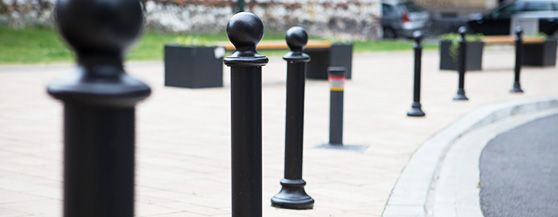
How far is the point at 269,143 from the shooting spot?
Result: 8797 mm

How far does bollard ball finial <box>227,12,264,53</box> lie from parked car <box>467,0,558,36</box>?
2686 centimetres

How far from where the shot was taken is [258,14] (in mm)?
31406

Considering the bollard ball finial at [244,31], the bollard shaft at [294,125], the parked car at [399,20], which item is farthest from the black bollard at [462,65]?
the parked car at [399,20]

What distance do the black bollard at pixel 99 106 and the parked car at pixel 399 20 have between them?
3121 centimetres

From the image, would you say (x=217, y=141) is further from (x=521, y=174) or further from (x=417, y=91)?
(x=417, y=91)

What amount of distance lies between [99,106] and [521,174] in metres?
6.06

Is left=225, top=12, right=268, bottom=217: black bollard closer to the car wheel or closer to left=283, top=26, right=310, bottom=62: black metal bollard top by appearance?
left=283, top=26, right=310, bottom=62: black metal bollard top

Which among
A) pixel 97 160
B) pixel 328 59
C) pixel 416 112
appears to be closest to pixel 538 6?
pixel 328 59

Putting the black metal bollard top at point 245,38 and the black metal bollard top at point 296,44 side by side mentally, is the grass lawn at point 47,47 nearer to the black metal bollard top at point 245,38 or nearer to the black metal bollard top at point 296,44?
the black metal bollard top at point 296,44

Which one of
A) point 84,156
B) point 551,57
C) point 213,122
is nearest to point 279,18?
point 551,57

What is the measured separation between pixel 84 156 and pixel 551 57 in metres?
20.5

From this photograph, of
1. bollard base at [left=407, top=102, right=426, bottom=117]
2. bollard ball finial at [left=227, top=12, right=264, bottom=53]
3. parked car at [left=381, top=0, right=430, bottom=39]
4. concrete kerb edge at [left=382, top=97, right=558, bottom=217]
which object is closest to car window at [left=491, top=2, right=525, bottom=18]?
parked car at [left=381, top=0, right=430, bottom=39]

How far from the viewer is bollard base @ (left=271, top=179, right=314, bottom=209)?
578cm

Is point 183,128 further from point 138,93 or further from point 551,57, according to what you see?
point 551,57
